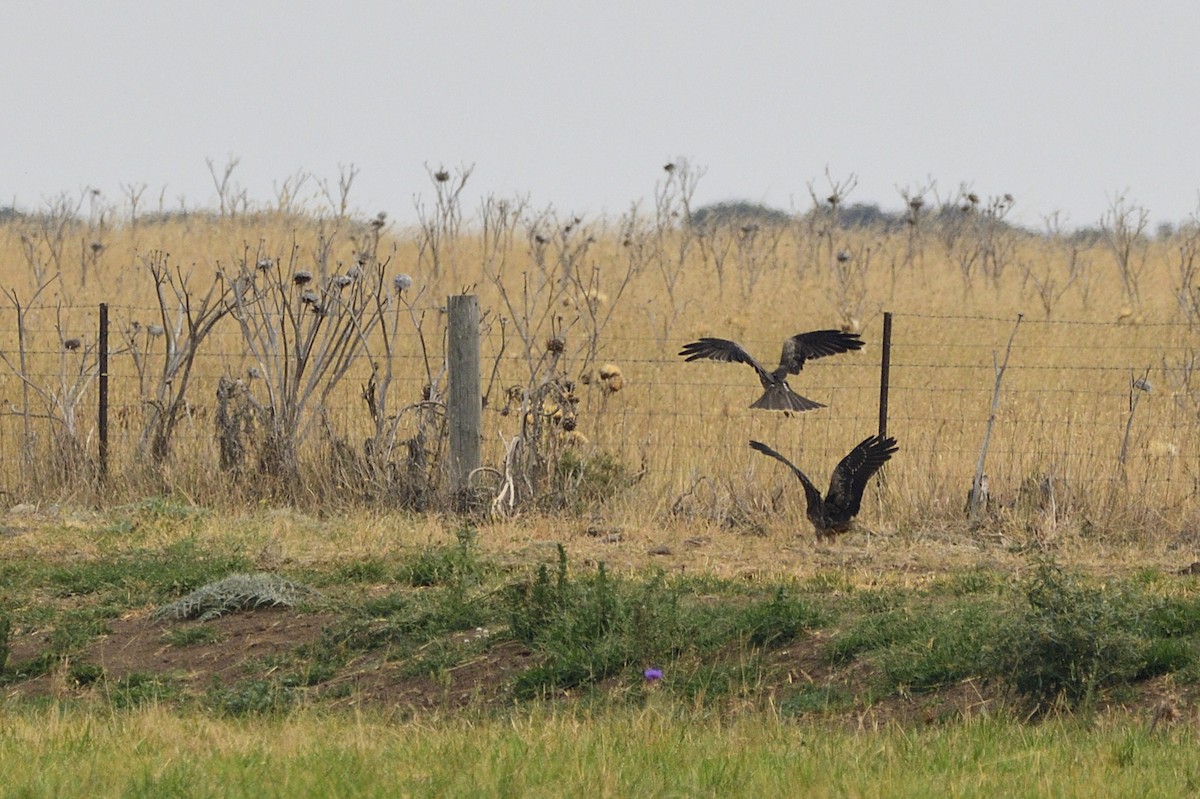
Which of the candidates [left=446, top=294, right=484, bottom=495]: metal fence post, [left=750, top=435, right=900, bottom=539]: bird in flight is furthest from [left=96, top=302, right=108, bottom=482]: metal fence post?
[left=750, top=435, right=900, bottom=539]: bird in flight

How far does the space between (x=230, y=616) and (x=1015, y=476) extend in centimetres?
564

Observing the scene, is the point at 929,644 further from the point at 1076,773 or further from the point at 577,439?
the point at 577,439

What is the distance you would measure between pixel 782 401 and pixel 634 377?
9050 millimetres

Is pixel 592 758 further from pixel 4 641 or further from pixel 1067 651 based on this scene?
pixel 4 641

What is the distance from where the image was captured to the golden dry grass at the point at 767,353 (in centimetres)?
1032

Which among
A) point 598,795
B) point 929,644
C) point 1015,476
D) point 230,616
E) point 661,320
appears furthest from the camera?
point 661,320

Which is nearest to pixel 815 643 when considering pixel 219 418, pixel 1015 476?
pixel 1015 476

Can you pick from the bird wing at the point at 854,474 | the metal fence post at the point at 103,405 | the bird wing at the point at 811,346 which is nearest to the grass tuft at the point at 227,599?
the bird wing at the point at 854,474

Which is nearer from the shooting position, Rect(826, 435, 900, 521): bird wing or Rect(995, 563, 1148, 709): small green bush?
Rect(995, 563, 1148, 709): small green bush

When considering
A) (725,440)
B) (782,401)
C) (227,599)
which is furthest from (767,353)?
(227,599)

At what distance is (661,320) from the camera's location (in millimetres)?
22312

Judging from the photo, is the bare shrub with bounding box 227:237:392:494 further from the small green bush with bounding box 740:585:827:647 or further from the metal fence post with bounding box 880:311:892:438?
the small green bush with bounding box 740:585:827:647

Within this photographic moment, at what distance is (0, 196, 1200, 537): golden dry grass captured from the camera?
10.3 metres

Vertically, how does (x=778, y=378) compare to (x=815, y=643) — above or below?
above
